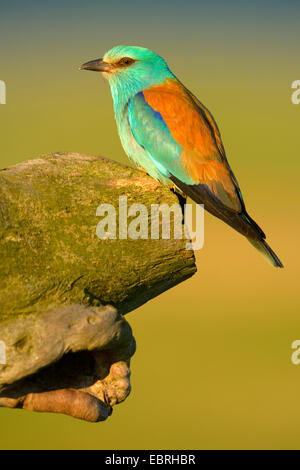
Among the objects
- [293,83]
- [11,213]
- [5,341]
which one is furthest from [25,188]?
[293,83]

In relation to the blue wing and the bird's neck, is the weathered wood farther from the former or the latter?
the bird's neck

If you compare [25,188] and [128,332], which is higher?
[25,188]

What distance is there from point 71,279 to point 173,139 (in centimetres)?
137

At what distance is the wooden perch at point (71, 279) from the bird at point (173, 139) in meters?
0.68

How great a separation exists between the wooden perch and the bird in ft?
Answer: 2.23

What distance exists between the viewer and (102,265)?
8.18 feet

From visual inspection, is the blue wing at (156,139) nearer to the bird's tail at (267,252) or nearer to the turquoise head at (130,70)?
the turquoise head at (130,70)

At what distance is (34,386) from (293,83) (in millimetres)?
11103

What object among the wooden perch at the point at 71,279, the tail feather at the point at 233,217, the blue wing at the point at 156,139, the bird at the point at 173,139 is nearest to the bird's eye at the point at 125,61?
the bird at the point at 173,139

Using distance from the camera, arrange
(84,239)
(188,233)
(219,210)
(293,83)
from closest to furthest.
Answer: (84,239), (188,233), (219,210), (293,83)

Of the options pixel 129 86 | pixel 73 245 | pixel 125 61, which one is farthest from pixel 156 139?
pixel 73 245

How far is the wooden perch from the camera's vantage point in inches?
90.6

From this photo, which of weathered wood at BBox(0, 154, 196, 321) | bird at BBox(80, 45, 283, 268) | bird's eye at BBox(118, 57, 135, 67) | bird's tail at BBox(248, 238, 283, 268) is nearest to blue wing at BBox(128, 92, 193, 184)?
bird at BBox(80, 45, 283, 268)

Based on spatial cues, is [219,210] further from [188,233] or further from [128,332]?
[128,332]
